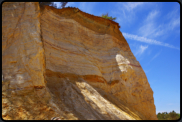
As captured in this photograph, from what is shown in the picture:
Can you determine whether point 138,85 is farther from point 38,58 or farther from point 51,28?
point 38,58

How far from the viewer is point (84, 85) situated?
10.7 metres

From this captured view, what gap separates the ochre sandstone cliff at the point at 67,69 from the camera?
23.5 feet

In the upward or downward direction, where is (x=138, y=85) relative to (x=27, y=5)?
downward

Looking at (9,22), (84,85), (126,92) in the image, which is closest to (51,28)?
(9,22)

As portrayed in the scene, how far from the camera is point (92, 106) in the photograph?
30.2 ft

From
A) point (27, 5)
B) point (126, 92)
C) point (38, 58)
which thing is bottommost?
point (126, 92)

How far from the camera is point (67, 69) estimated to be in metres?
11.4

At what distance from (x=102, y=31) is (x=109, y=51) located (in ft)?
8.25

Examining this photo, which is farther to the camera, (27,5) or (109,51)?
(109,51)

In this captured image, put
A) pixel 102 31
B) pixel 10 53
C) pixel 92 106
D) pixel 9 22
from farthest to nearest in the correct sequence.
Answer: pixel 102 31
pixel 92 106
pixel 9 22
pixel 10 53

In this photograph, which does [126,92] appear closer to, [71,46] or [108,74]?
[108,74]

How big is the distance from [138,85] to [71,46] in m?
6.56

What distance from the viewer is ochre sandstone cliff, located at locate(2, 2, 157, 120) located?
7.15 meters

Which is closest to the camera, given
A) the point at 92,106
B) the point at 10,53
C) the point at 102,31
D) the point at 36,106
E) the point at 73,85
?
the point at 36,106
